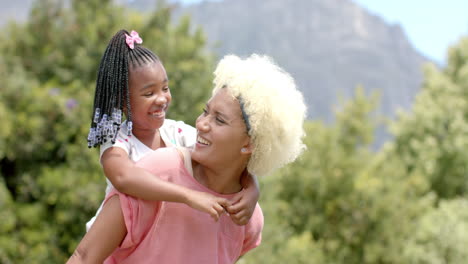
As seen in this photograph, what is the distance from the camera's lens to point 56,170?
27.8 feet

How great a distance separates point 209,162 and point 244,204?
0.20m

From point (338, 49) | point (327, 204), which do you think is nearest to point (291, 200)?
point (327, 204)

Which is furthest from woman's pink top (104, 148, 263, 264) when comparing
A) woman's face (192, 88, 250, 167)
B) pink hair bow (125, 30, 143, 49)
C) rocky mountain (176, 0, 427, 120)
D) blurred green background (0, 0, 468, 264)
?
rocky mountain (176, 0, 427, 120)

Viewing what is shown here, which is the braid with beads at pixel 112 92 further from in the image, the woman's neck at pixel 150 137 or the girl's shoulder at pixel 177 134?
the girl's shoulder at pixel 177 134

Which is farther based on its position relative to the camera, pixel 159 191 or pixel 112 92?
pixel 112 92

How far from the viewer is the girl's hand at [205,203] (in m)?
1.74

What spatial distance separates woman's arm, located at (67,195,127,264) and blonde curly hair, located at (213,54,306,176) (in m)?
0.52

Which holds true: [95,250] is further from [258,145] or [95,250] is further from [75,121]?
[75,121]

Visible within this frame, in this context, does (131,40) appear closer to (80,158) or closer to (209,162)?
(209,162)

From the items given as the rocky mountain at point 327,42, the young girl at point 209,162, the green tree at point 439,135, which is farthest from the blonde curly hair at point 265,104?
the rocky mountain at point 327,42

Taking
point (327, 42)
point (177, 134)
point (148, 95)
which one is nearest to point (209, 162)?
point (148, 95)

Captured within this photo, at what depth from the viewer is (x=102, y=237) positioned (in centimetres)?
181

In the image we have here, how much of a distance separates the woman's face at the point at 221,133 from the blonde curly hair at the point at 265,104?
0.10 feet

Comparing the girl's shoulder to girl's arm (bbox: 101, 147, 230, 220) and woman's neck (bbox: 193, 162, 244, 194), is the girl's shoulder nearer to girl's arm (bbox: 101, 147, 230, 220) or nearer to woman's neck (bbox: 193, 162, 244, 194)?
woman's neck (bbox: 193, 162, 244, 194)
